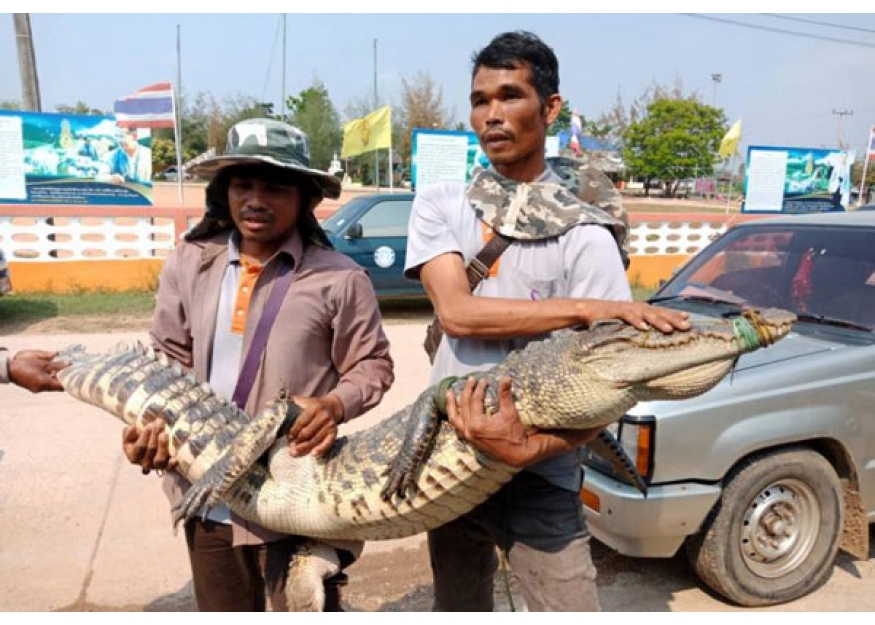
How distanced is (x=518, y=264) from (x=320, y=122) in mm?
47806

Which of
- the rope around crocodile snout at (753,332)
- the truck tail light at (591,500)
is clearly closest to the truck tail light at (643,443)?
the truck tail light at (591,500)

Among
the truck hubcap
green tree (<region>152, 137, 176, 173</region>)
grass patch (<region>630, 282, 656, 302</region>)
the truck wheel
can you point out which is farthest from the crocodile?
green tree (<region>152, 137, 176, 173</region>)

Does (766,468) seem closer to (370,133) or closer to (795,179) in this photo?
(370,133)

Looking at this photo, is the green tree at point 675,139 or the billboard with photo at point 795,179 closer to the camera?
the billboard with photo at point 795,179

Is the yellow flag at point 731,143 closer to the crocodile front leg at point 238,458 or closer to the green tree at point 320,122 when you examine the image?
the crocodile front leg at point 238,458

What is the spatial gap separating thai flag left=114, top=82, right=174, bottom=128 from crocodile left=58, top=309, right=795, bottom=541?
10.8m

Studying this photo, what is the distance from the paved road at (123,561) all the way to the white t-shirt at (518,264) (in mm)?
1598

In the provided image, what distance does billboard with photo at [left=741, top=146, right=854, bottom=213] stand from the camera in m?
14.1

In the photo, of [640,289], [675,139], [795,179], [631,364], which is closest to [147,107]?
[640,289]

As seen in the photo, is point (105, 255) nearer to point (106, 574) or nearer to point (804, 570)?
point (106, 574)

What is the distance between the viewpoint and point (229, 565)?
2098mm

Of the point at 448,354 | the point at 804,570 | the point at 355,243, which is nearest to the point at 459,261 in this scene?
the point at 448,354

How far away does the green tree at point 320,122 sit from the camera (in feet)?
150

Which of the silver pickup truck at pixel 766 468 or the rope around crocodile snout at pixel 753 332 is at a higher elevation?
the rope around crocodile snout at pixel 753 332
